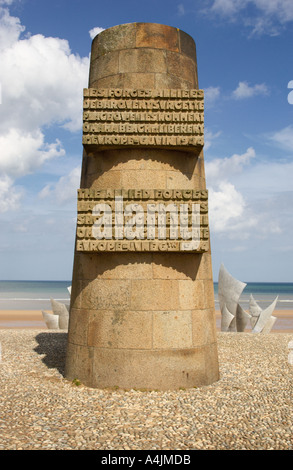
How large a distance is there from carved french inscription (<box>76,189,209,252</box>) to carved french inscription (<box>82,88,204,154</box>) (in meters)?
1.17

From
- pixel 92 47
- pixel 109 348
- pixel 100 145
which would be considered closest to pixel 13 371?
pixel 109 348

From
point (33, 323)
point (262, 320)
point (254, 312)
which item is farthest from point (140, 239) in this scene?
point (33, 323)

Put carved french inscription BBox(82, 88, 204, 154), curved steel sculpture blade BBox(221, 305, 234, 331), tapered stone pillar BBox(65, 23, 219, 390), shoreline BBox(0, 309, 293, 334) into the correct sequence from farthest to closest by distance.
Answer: shoreline BBox(0, 309, 293, 334) < curved steel sculpture blade BBox(221, 305, 234, 331) < carved french inscription BBox(82, 88, 204, 154) < tapered stone pillar BBox(65, 23, 219, 390)

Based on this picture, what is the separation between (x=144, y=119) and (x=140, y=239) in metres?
2.81

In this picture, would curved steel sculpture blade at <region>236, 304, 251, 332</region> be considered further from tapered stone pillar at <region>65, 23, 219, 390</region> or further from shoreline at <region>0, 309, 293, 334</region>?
tapered stone pillar at <region>65, 23, 219, 390</region>

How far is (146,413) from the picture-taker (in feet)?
22.8

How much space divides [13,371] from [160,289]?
14.6ft

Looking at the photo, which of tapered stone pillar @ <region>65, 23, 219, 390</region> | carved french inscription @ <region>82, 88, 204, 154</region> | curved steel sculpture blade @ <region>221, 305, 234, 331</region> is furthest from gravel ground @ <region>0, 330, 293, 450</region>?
curved steel sculpture blade @ <region>221, 305, 234, 331</region>

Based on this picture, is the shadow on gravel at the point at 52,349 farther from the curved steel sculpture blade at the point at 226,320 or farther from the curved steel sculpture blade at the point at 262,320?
the curved steel sculpture blade at the point at 262,320

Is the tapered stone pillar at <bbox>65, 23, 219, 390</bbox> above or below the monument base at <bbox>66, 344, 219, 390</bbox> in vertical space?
above

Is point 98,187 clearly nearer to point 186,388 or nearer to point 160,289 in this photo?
point 160,289

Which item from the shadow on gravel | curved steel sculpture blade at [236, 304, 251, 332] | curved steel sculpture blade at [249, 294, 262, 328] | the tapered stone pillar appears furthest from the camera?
curved steel sculpture blade at [249, 294, 262, 328]

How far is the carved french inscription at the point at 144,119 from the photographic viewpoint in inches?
353

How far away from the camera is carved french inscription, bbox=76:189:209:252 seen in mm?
8578
